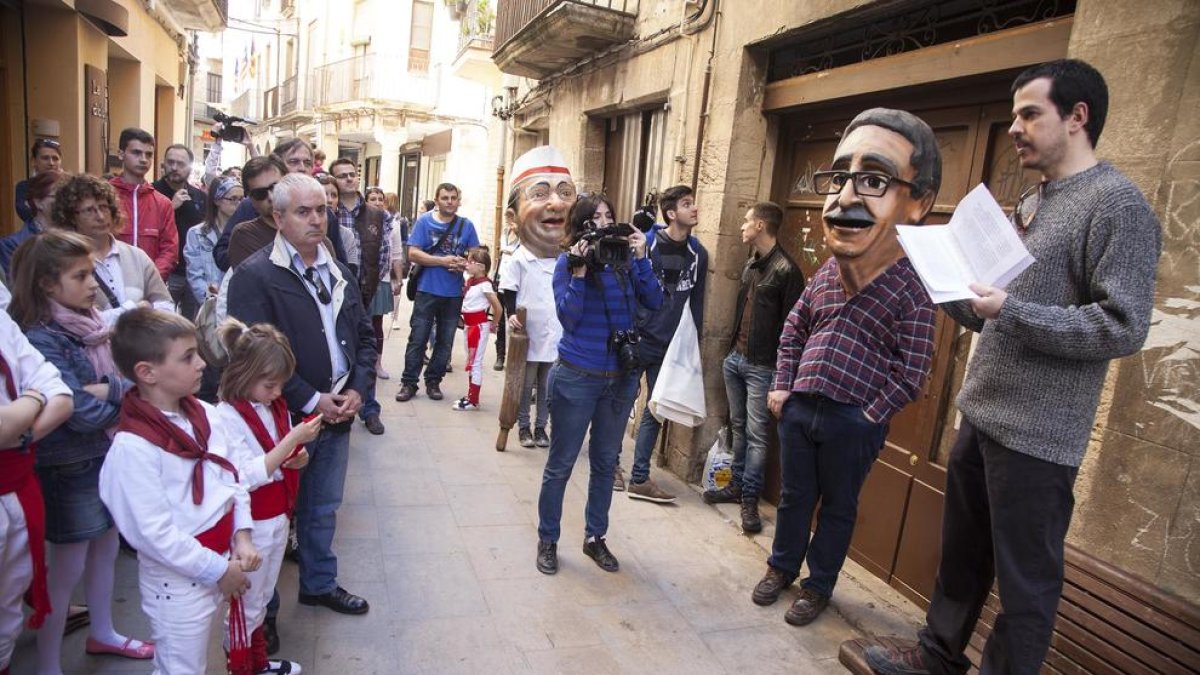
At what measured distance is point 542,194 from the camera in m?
3.75

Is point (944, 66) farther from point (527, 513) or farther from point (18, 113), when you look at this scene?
point (18, 113)

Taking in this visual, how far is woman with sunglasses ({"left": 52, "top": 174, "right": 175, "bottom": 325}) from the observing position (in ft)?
9.94

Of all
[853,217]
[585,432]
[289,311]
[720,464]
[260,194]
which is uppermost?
[853,217]

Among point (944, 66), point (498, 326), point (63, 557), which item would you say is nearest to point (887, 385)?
point (944, 66)

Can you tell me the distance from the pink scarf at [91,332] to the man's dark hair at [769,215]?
324 centimetres

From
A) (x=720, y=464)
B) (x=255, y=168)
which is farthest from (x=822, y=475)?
(x=255, y=168)

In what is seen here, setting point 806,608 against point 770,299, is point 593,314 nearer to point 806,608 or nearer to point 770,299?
point 770,299

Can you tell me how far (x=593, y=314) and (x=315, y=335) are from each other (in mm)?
1280

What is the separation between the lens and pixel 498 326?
7867 mm

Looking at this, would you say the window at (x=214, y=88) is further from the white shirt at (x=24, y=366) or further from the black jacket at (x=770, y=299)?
the white shirt at (x=24, y=366)

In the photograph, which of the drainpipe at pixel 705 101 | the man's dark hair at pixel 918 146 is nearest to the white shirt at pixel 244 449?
the man's dark hair at pixel 918 146

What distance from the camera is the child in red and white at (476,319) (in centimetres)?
627

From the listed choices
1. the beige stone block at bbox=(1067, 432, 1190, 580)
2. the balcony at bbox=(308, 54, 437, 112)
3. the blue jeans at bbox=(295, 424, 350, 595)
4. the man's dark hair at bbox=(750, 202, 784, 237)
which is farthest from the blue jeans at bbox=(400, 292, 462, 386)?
the balcony at bbox=(308, 54, 437, 112)

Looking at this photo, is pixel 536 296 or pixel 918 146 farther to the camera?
pixel 536 296
